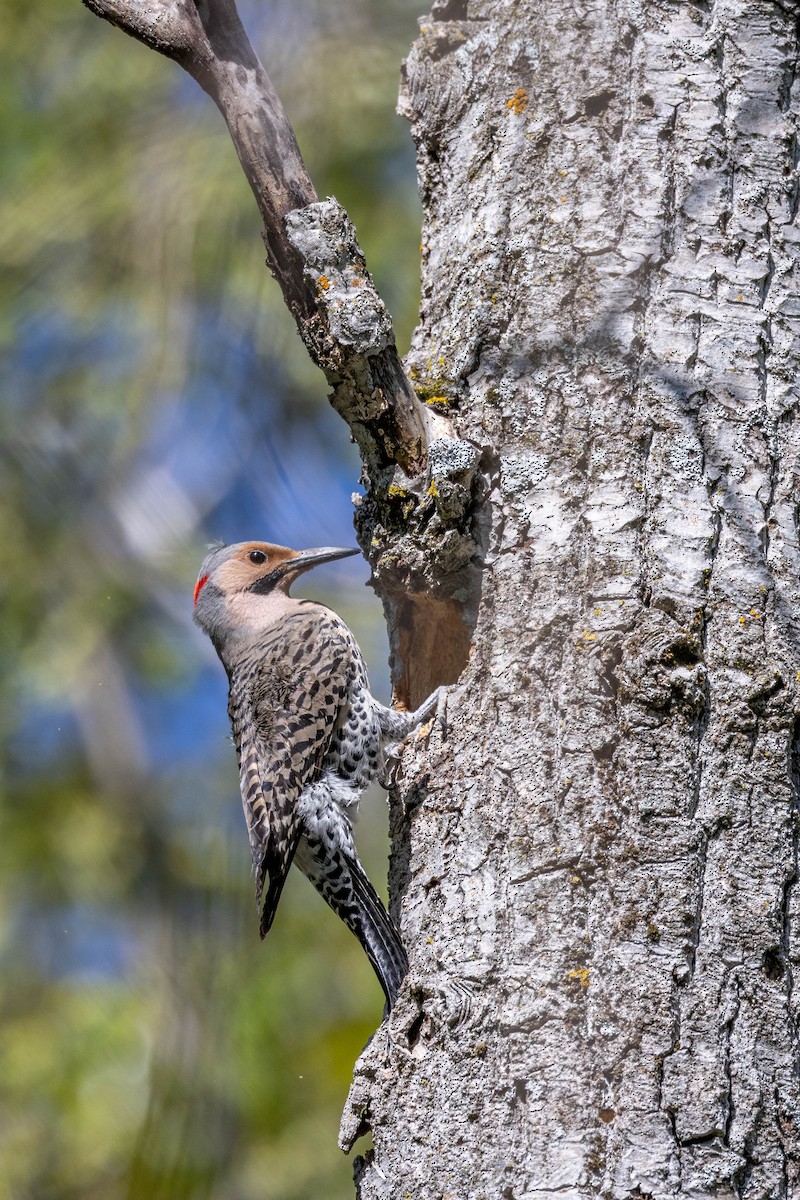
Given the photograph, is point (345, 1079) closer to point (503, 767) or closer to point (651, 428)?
point (503, 767)

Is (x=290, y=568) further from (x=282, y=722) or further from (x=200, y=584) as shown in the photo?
(x=282, y=722)

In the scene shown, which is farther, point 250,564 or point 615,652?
point 250,564

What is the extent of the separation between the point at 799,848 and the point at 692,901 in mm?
216

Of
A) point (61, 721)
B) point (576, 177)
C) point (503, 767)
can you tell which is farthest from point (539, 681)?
point (61, 721)

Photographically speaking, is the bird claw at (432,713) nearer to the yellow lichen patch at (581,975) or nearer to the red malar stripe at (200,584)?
the yellow lichen patch at (581,975)

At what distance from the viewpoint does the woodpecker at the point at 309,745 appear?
3.22 metres

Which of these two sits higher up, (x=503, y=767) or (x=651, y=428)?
(x=651, y=428)

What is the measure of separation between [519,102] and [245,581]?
2.17m

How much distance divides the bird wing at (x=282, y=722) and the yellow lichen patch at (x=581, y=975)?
141 cm

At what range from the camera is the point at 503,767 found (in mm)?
2168

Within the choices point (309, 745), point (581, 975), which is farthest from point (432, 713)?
point (581, 975)

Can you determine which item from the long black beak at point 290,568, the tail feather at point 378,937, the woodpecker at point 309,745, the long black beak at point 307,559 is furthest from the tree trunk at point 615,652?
the long black beak at point 290,568

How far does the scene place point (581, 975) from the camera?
1.91 m

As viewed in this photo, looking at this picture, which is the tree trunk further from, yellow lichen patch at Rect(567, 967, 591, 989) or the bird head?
the bird head
